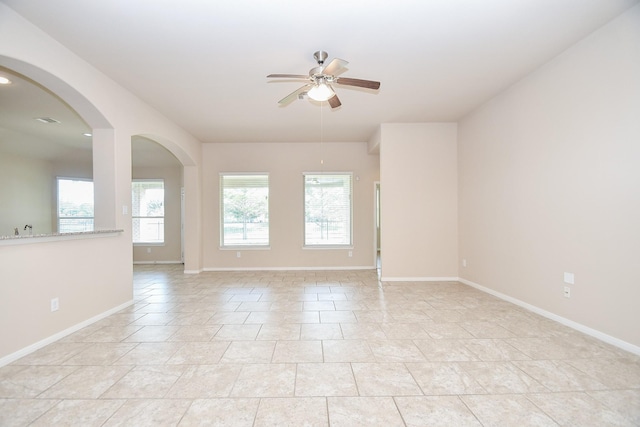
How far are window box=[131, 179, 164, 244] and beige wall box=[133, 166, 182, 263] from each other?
0.13 metres

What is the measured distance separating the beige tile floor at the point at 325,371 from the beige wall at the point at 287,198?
2.75m

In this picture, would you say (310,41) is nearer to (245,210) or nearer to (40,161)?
(245,210)

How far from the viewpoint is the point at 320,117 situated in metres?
4.89

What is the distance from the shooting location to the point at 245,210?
6.59 m

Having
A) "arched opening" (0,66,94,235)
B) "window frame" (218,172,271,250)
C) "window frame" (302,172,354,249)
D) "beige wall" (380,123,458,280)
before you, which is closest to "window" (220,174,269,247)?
"window frame" (218,172,271,250)

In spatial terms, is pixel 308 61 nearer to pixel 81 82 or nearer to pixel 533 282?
pixel 81 82

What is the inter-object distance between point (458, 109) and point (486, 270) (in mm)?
2596

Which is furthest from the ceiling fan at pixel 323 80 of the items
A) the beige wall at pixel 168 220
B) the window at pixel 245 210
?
the beige wall at pixel 168 220

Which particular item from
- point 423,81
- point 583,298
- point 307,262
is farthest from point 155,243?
point 583,298

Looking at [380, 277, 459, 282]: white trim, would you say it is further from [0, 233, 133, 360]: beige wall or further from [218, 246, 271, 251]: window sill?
[0, 233, 133, 360]: beige wall

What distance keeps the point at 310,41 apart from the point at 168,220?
6.61 m

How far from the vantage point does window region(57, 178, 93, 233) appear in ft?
23.6

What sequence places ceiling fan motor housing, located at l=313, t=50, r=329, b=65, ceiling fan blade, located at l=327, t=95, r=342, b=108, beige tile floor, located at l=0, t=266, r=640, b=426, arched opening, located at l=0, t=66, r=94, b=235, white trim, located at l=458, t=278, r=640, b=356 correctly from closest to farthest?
1. beige tile floor, located at l=0, t=266, r=640, b=426
2. white trim, located at l=458, t=278, r=640, b=356
3. ceiling fan motor housing, located at l=313, t=50, r=329, b=65
4. ceiling fan blade, located at l=327, t=95, r=342, b=108
5. arched opening, located at l=0, t=66, r=94, b=235

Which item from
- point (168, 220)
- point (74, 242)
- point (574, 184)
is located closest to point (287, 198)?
point (168, 220)
